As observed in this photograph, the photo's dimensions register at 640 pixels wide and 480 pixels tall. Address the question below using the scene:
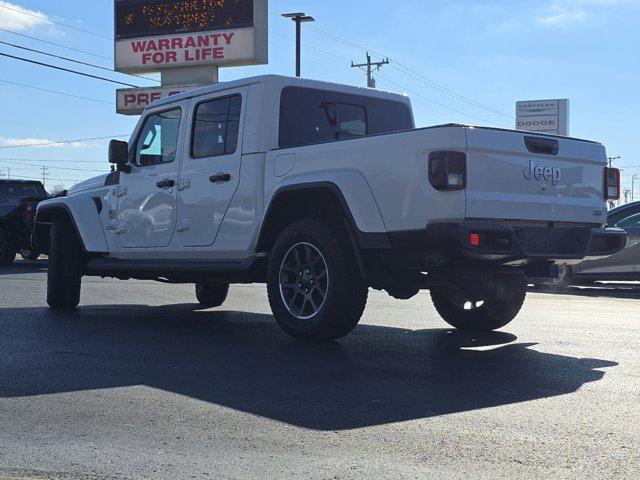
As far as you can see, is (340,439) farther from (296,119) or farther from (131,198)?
(131,198)

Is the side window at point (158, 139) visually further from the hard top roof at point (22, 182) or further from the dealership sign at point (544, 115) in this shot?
the dealership sign at point (544, 115)

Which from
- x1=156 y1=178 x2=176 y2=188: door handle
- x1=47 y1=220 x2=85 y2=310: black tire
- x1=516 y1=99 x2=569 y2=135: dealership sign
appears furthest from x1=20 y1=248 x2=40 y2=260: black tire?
x1=516 y1=99 x2=569 y2=135: dealership sign

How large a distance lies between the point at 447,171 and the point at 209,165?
108 inches

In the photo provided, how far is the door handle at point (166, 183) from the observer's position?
8.34m

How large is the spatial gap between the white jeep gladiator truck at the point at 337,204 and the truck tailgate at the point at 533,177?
1 cm

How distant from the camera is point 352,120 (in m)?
8.25

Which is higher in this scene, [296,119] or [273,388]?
[296,119]

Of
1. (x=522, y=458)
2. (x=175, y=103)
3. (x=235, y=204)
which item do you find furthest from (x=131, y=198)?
(x=522, y=458)

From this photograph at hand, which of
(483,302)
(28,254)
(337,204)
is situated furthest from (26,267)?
(337,204)

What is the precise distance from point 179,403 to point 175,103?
461cm

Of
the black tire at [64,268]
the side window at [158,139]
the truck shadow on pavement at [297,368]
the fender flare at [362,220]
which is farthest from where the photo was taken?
the black tire at [64,268]

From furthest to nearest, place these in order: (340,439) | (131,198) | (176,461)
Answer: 1. (131,198)
2. (340,439)
3. (176,461)

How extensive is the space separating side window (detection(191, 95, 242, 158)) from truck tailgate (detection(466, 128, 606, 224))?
8.06ft

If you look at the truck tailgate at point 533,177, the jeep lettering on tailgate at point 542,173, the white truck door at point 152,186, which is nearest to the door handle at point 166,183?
the white truck door at point 152,186
